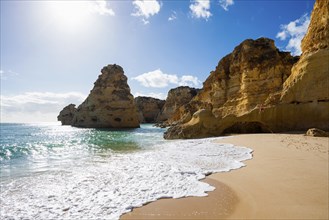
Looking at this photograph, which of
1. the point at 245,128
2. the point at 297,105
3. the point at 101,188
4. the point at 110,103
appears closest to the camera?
the point at 101,188

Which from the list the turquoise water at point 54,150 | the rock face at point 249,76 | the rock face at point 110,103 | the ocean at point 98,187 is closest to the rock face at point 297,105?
the turquoise water at point 54,150

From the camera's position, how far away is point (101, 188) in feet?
19.1

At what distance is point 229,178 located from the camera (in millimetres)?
6355

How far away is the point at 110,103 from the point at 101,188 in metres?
51.9

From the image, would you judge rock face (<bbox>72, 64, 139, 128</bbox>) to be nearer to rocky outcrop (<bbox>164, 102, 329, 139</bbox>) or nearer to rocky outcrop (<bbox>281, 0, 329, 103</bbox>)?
rocky outcrop (<bbox>164, 102, 329, 139</bbox>)

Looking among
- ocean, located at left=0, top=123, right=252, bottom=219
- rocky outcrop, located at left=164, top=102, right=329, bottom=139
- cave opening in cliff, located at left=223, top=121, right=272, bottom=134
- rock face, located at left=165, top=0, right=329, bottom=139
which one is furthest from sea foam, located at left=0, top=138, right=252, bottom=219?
cave opening in cliff, located at left=223, top=121, right=272, bottom=134

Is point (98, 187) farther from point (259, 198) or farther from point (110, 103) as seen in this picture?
point (110, 103)

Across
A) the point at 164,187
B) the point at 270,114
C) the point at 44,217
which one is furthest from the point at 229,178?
the point at 270,114

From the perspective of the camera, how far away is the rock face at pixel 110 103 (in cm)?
5600

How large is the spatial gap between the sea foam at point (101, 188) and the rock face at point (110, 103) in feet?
158

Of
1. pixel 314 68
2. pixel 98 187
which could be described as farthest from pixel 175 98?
pixel 98 187

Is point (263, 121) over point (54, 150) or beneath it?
over

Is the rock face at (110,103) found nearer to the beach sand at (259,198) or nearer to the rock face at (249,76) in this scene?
the rock face at (249,76)

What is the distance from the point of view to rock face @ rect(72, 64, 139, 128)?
184 ft
